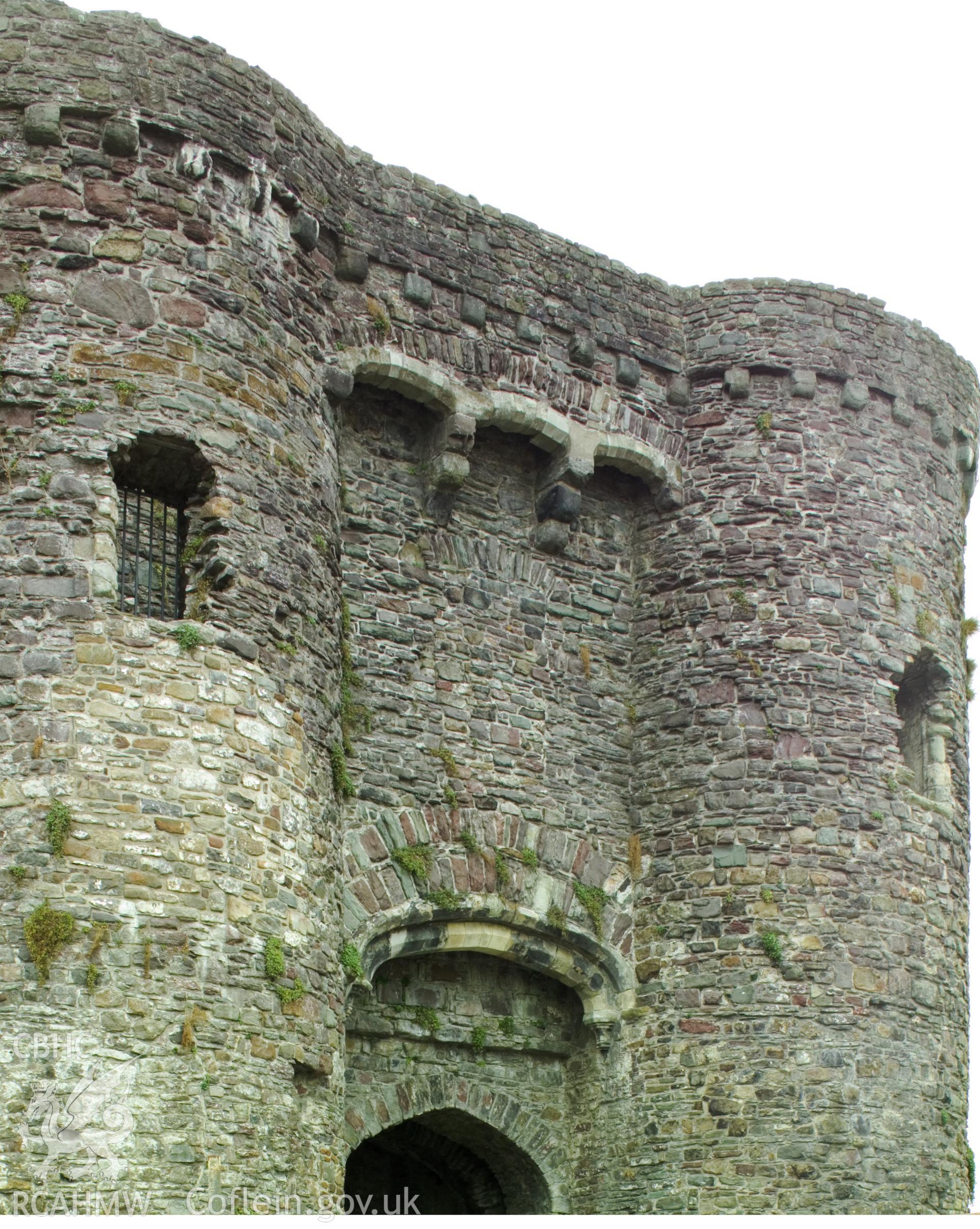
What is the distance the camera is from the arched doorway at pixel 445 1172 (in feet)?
41.8

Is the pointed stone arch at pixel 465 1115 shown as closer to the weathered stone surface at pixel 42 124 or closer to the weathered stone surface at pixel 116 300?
the weathered stone surface at pixel 116 300

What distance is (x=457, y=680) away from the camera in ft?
41.4

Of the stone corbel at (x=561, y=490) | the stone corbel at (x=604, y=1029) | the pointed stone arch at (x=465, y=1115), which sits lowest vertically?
the pointed stone arch at (x=465, y=1115)

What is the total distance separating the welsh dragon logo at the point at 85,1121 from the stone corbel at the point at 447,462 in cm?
489

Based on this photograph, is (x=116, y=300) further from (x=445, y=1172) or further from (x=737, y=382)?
(x=445, y=1172)

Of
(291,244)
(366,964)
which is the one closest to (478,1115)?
(366,964)

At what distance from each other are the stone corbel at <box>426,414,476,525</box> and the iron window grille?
2501mm

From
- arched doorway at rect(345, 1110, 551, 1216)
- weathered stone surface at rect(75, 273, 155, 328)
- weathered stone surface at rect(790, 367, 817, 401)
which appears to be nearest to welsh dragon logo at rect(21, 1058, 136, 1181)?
arched doorway at rect(345, 1110, 551, 1216)

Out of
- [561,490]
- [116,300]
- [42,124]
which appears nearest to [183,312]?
[116,300]

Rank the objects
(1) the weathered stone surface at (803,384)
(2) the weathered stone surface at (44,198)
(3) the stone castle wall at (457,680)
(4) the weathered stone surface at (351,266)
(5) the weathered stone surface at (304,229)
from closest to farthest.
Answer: (3) the stone castle wall at (457,680)
(2) the weathered stone surface at (44,198)
(5) the weathered stone surface at (304,229)
(4) the weathered stone surface at (351,266)
(1) the weathered stone surface at (803,384)

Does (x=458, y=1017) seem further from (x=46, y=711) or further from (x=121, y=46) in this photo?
(x=121, y=46)

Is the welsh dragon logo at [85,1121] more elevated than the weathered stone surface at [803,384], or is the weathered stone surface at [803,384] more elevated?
the weathered stone surface at [803,384]

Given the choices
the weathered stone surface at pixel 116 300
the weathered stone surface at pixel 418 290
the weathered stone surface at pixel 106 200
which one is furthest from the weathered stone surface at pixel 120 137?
the weathered stone surface at pixel 418 290

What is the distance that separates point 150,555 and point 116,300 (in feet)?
4.50
